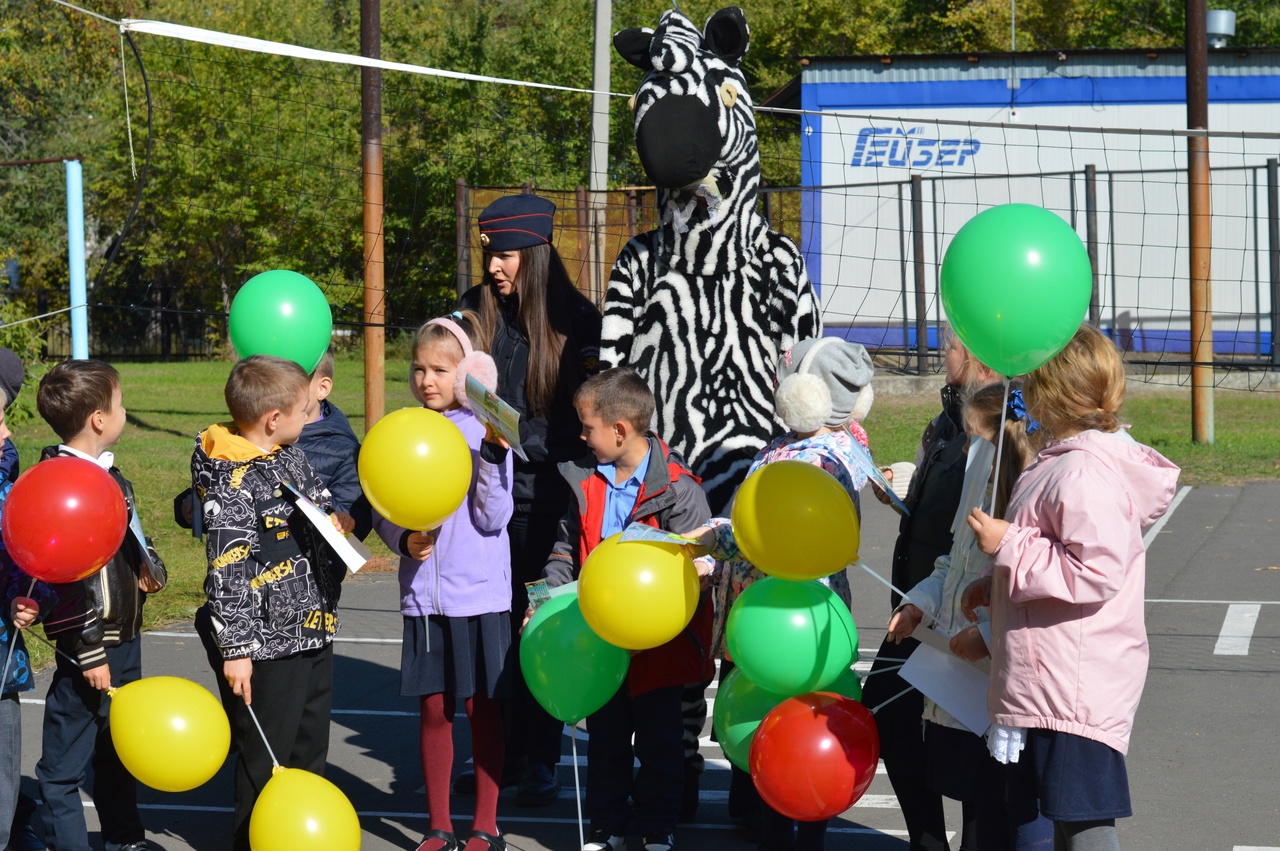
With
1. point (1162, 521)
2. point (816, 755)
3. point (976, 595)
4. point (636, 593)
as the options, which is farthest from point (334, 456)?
point (1162, 521)

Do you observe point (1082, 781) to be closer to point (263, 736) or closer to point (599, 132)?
point (263, 736)

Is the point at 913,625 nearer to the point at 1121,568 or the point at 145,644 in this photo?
the point at 1121,568

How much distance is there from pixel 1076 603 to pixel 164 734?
95.9 inches

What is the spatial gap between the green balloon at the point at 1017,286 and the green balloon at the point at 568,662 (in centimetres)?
142

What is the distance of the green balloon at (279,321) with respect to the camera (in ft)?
14.5

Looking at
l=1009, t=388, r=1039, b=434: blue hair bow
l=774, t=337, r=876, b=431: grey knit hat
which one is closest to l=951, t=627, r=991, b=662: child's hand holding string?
l=1009, t=388, r=1039, b=434: blue hair bow

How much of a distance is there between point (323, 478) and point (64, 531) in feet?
3.17

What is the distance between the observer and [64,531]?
140 inches

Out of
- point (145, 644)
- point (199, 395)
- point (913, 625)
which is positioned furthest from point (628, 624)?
point (199, 395)

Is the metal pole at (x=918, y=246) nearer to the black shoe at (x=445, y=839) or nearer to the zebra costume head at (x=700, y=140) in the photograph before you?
the zebra costume head at (x=700, y=140)

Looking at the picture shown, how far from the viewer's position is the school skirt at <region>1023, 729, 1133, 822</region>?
3.04 meters

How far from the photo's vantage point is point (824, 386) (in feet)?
12.6

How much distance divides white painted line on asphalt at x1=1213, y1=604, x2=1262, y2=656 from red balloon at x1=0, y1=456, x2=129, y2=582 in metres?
5.01

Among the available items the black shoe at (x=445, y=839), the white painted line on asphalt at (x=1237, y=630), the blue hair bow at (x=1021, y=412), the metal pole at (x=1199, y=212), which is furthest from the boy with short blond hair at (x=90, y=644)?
the metal pole at (x=1199, y=212)
